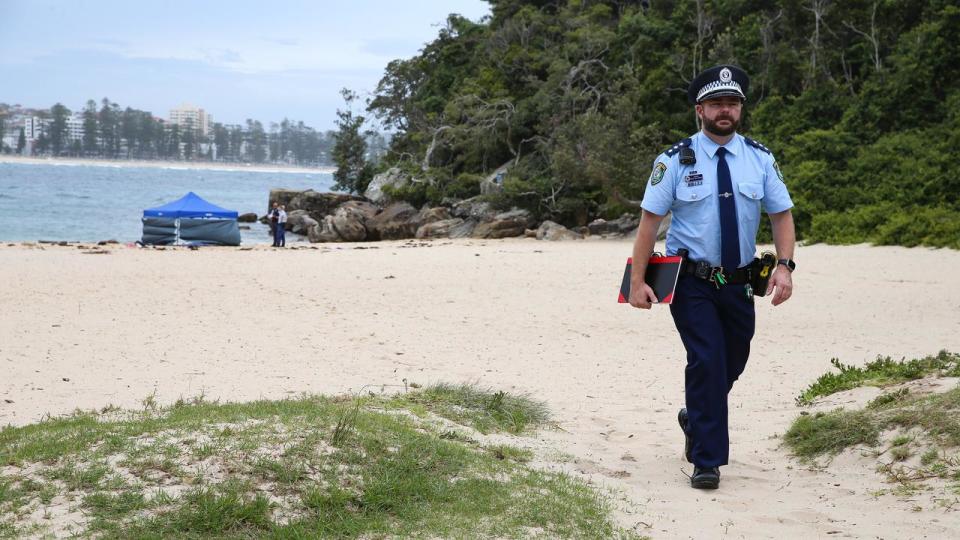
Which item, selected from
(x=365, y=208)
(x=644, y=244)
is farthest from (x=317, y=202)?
(x=644, y=244)

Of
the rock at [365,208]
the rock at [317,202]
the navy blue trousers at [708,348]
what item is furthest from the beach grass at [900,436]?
the rock at [317,202]

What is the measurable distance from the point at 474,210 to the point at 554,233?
557cm

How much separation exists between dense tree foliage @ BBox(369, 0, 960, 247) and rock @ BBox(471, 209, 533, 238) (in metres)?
0.80

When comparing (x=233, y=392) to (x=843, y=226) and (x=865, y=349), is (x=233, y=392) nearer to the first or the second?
(x=865, y=349)

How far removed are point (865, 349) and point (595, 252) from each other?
11.7 metres

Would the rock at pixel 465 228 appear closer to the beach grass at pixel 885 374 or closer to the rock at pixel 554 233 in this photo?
the rock at pixel 554 233

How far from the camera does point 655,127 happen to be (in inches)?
1164

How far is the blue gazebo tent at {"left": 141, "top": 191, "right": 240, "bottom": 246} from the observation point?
29203 millimetres

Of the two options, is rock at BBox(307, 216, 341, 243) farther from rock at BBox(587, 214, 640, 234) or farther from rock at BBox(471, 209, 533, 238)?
rock at BBox(587, 214, 640, 234)

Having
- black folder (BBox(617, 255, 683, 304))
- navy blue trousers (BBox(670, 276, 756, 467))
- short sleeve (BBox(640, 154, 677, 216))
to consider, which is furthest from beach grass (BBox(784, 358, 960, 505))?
short sleeve (BBox(640, 154, 677, 216))

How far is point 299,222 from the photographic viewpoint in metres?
40.7

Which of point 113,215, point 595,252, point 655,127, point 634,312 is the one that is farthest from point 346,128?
point 634,312

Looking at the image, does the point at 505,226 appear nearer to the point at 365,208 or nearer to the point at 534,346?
the point at 365,208

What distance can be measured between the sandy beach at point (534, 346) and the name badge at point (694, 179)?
58.5 inches
